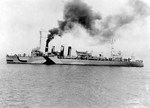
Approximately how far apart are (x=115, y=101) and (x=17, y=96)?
8120mm

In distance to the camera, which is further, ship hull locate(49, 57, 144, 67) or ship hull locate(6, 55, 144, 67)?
ship hull locate(49, 57, 144, 67)

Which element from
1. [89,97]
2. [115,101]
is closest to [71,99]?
[89,97]

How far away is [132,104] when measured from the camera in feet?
70.6

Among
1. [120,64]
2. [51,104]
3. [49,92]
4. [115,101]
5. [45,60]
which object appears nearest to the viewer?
[51,104]

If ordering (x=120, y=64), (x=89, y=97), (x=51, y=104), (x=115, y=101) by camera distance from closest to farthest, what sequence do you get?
(x=51, y=104), (x=115, y=101), (x=89, y=97), (x=120, y=64)

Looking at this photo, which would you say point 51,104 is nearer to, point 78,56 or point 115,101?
point 115,101

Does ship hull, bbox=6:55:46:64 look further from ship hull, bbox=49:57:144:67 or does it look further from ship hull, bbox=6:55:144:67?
ship hull, bbox=49:57:144:67

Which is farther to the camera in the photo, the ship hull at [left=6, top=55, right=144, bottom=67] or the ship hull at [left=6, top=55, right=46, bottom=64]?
the ship hull at [left=6, top=55, right=46, bottom=64]

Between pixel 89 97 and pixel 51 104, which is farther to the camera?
pixel 89 97

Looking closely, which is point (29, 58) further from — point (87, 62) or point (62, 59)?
point (87, 62)

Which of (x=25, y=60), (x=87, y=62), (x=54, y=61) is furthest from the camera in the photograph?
(x=87, y=62)

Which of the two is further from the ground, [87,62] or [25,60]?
[25,60]

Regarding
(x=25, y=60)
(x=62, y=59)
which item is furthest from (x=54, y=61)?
(x=25, y=60)

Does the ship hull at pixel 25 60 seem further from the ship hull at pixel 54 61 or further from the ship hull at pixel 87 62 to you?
the ship hull at pixel 87 62
